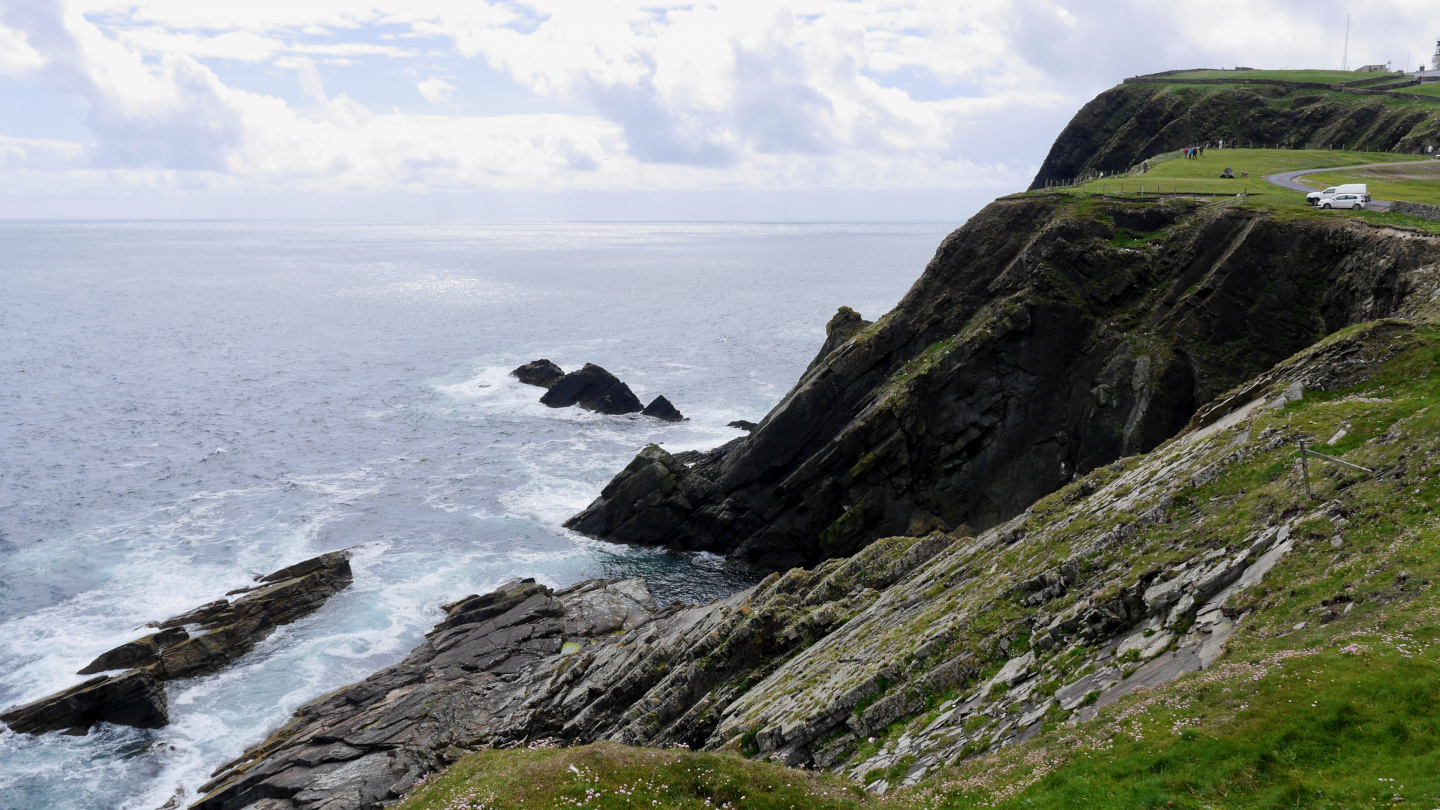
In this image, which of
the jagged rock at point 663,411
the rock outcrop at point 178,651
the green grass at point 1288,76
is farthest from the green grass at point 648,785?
the green grass at point 1288,76

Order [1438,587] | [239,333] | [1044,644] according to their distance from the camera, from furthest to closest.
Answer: [239,333], [1044,644], [1438,587]

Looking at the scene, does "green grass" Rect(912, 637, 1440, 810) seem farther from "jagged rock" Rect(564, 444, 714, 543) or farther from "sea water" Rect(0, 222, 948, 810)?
"jagged rock" Rect(564, 444, 714, 543)

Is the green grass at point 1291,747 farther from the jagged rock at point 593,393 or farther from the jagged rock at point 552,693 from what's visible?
the jagged rock at point 593,393

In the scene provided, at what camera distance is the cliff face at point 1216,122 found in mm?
90312

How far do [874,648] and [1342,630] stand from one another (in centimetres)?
1217

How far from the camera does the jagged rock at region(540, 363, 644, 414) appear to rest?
291ft

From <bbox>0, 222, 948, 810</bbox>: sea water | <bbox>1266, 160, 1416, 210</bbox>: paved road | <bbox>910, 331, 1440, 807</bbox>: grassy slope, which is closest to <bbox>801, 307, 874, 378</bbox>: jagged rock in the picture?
<bbox>0, 222, 948, 810</bbox>: sea water

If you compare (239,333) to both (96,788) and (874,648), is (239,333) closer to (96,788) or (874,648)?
(96,788)

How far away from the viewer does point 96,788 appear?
33.9 metres

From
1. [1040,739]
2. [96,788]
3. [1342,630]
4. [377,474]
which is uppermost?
[1342,630]

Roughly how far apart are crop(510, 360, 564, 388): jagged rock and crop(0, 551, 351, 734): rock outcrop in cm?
4830

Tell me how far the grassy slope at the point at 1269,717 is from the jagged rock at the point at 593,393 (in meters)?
65.6

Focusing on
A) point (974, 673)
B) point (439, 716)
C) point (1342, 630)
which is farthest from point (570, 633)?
point (1342, 630)

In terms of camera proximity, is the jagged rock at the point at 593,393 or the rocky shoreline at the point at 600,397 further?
the jagged rock at the point at 593,393
